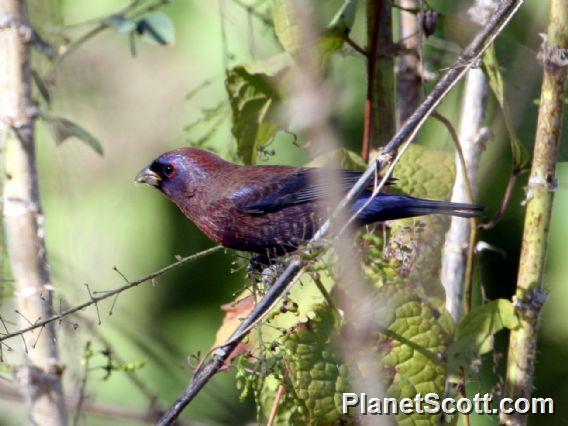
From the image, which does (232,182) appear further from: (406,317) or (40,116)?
(406,317)

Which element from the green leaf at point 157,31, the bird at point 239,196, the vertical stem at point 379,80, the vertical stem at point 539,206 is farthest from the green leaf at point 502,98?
the green leaf at point 157,31

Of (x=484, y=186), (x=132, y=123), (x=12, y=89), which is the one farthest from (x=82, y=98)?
(x=484, y=186)

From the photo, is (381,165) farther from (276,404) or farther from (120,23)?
(120,23)

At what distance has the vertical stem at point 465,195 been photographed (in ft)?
6.81

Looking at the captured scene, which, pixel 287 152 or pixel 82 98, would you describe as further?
pixel 287 152

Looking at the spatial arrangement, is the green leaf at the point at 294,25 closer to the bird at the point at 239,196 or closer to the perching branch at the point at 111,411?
the bird at the point at 239,196

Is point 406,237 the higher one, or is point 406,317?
point 406,237

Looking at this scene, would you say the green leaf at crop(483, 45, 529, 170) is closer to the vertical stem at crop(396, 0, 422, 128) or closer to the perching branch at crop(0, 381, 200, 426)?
the vertical stem at crop(396, 0, 422, 128)

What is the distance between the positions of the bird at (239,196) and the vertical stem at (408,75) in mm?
273

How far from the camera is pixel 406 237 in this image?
1965 mm

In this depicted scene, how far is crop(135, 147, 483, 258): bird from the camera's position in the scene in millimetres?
2436

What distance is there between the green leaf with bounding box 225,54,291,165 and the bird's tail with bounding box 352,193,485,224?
281mm

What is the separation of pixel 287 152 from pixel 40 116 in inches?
39.0

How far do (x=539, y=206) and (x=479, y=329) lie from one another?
9.9 inches
